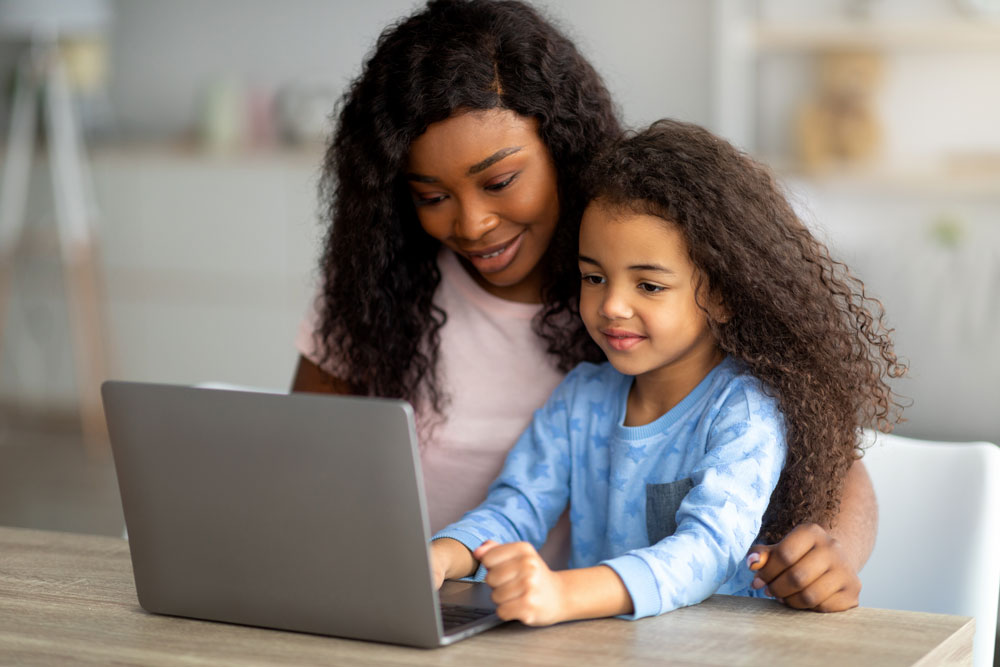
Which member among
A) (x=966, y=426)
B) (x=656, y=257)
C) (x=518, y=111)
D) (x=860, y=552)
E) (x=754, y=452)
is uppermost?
(x=518, y=111)

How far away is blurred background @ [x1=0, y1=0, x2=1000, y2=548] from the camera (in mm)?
3740

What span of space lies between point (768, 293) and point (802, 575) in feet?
1.06

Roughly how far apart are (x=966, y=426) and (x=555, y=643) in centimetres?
195

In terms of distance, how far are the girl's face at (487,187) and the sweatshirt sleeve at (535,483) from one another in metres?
0.17

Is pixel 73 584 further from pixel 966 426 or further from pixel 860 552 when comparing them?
pixel 966 426

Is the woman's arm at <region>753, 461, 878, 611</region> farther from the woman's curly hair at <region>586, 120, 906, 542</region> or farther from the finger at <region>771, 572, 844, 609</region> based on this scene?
the woman's curly hair at <region>586, 120, 906, 542</region>

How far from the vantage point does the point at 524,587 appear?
1031 mm

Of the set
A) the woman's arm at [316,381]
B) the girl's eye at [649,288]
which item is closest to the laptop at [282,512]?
the girl's eye at [649,288]

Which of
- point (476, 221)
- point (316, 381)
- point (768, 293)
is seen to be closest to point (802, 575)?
point (768, 293)

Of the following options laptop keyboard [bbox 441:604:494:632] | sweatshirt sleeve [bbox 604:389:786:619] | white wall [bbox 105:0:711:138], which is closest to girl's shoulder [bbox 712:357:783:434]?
sweatshirt sleeve [bbox 604:389:786:619]

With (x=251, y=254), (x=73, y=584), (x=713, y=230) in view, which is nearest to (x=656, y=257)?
(x=713, y=230)

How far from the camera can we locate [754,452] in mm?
1234

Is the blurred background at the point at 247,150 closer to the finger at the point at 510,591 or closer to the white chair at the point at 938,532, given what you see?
the white chair at the point at 938,532

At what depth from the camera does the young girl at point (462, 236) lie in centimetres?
143
